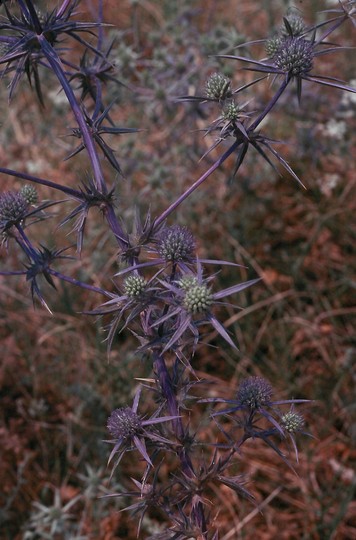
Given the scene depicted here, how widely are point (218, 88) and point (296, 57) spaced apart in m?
0.18

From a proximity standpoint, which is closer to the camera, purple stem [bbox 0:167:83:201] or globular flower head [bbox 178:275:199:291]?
globular flower head [bbox 178:275:199:291]

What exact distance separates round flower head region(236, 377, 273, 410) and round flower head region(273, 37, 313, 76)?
2.22 ft

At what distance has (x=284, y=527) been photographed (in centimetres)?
267

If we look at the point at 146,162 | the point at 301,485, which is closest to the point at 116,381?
the point at 301,485

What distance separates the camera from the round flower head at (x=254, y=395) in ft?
4.99

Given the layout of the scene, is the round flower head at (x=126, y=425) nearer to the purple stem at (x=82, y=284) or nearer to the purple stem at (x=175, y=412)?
the purple stem at (x=175, y=412)

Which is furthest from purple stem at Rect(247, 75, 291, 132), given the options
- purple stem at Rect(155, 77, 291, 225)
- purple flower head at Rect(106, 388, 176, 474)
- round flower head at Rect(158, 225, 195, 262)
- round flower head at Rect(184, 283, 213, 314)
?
purple flower head at Rect(106, 388, 176, 474)

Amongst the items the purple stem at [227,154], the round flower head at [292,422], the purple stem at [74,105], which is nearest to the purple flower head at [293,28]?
the purple stem at [227,154]

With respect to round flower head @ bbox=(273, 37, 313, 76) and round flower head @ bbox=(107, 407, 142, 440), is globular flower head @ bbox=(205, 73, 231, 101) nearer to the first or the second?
round flower head @ bbox=(273, 37, 313, 76)

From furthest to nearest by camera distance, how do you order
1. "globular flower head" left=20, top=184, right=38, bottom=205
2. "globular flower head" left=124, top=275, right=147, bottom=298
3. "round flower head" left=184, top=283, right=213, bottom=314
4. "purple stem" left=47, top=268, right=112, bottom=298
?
"globular flower head" left=20, top=184, right=38, bottom=205, "purple stem" left=47, top=268, right=112, bottom=298, "globular flower head" left=124, top=275, right=147, bottom=298, "round flower head" left=184, top=283, right=213, bottom=314

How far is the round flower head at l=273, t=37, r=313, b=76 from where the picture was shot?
145 cm

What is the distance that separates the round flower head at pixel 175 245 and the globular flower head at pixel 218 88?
1.02 feet

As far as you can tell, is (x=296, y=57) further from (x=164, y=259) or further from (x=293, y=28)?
(x=164, y=259)

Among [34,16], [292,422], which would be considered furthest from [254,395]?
[34,16]
